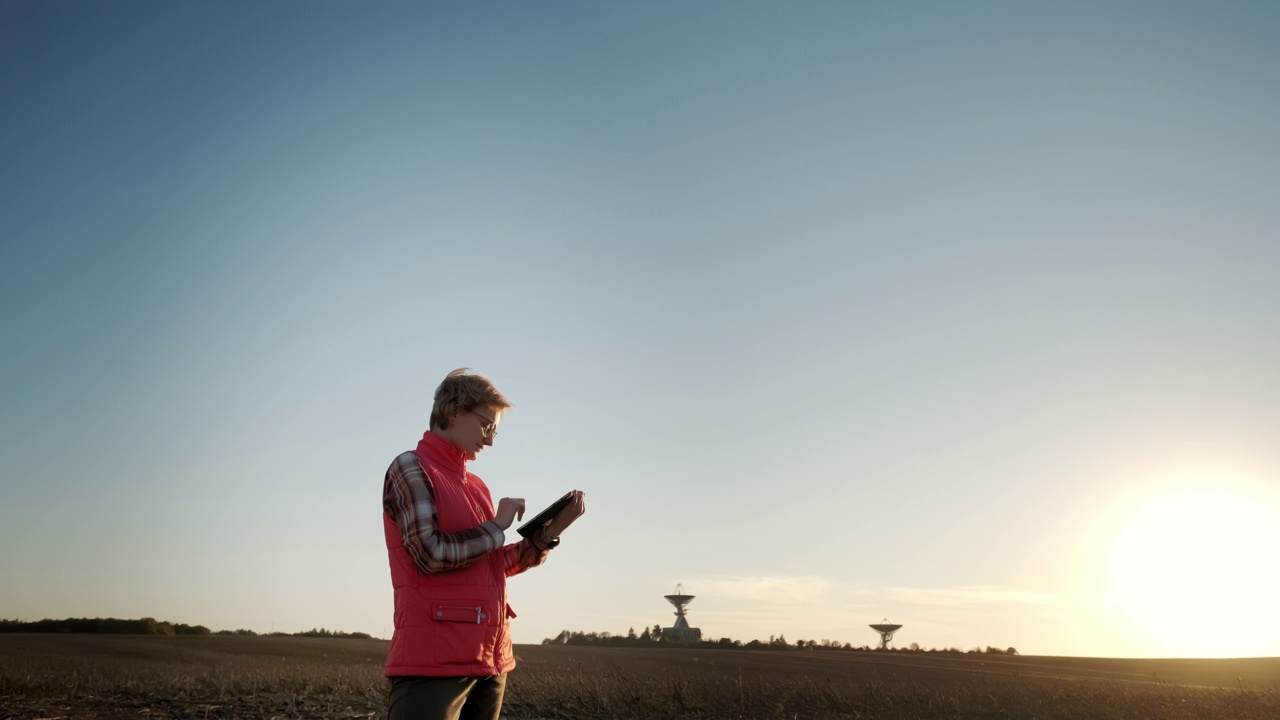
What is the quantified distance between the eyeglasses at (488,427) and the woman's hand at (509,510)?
27 centimetres

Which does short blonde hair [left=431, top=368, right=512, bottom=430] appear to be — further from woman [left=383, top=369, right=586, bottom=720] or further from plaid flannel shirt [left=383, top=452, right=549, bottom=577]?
plaid flannel shirt [left=383, top=452, right=549, bottom=577]

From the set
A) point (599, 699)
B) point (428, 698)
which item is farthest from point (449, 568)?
point (599, 699)

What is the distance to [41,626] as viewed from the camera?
3875 centimetres

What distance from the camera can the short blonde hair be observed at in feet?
12.9

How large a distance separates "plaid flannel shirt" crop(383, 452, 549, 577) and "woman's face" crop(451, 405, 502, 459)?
267 mm

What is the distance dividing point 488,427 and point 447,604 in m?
0.72

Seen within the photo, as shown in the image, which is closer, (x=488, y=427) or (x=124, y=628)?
(x=488, y=427)

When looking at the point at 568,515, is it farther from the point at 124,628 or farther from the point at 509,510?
the point at 124,628

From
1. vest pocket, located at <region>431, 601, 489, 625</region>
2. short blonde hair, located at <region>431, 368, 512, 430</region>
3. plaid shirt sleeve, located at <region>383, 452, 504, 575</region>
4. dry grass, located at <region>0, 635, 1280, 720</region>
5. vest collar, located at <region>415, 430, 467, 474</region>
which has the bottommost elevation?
dry grass, located at <region>0, 635, 1280, 720</region>

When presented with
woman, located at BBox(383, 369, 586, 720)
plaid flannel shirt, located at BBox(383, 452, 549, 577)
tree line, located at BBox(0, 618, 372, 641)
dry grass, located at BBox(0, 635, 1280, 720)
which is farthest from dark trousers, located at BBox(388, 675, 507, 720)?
tree line, located at BBox(0, 618, 372, 641)

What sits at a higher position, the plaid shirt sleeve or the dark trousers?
the plaid shirt sleeve

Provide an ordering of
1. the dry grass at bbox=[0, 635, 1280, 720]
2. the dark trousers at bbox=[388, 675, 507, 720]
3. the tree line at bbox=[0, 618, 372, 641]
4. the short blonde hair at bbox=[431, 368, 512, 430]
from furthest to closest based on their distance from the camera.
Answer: the tree line at bbox=[0, 618, 372, 641]
the dry grass at bbox=[0, 635, 1280, 720]
the short blonde hair at bbox=[431, 368, 512, 430]
the dark trousers at bbox=[388, 675, 507, 720]

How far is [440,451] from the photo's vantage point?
398 cm

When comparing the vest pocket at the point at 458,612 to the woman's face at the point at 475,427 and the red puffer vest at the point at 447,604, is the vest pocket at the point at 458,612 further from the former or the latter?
the woman's face at the point at 475,427
